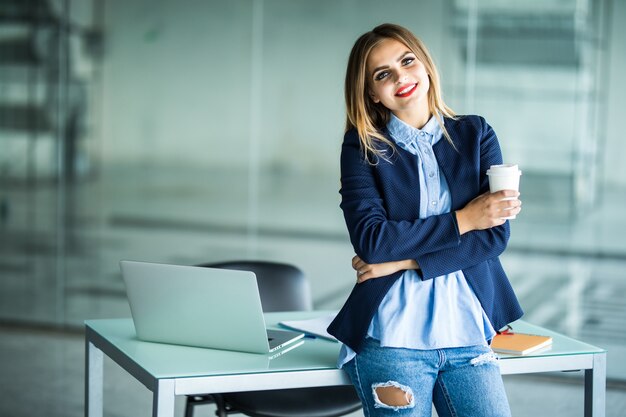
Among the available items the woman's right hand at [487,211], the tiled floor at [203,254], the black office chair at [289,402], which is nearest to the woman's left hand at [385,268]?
the woman's right hand at [487,211]

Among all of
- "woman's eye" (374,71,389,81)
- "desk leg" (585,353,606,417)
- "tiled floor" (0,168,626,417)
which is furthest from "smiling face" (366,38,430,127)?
"tiled floor" (0,168,626,417)

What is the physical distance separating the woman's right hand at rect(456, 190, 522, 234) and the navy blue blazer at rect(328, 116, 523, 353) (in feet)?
0.09

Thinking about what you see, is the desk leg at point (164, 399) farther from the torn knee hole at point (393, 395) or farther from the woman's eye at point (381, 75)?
the woman's eye at point (381, 75)

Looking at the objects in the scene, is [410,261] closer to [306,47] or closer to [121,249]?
[306,47]

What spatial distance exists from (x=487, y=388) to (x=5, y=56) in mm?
4467

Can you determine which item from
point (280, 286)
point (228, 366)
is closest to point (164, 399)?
point (228, 366)

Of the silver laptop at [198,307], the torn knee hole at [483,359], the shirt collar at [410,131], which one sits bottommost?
the torn knee hole at [483,359]

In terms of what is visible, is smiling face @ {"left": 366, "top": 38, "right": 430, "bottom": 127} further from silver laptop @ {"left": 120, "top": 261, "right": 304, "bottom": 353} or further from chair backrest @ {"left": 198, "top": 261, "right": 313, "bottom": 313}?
chair backrest @ {"left": 198, "top": 261, "right": 313, "bottom": 313}

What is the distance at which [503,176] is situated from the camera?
6.99 ft

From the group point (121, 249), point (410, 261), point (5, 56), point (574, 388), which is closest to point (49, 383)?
point (121, 249)

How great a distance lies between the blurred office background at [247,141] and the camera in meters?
4.76

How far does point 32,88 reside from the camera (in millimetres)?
5738

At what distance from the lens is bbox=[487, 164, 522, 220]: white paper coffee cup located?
212 centimetres

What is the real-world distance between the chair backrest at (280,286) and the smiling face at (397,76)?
1231 mm
